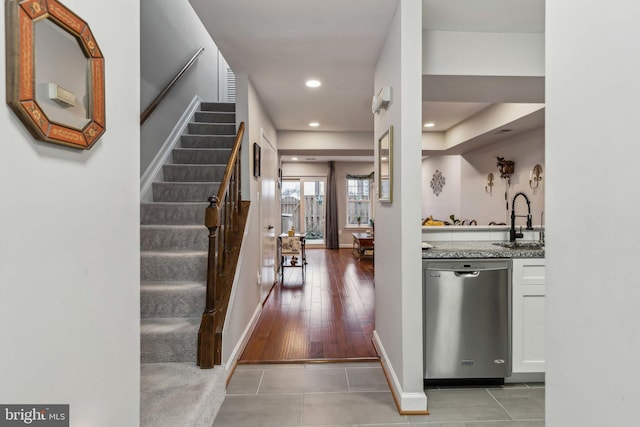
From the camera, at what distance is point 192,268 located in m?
2.61

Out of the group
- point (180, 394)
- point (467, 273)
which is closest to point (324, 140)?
point (467, 273)

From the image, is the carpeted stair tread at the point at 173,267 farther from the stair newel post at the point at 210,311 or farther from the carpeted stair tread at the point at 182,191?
the carpeted stair tread at the point at 182,191

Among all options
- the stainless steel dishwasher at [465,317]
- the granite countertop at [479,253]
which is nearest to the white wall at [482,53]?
the granite countertop at [479,253]

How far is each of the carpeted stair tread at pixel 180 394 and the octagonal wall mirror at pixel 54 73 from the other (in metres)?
1.40

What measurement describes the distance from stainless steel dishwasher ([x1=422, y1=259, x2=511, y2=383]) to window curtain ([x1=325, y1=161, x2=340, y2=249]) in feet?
24.6

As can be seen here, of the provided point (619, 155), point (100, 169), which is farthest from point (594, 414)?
point (100, 169)

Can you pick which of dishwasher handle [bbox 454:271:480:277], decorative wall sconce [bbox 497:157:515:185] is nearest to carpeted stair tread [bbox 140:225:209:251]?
dishwasher handle [bbox 454:271:480:277]

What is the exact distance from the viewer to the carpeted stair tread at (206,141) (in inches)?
158

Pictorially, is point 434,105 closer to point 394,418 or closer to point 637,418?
point 394,418

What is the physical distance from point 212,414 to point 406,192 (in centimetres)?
176

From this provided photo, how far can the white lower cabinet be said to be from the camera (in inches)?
90.2

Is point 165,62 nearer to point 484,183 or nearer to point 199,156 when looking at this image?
point 199,156

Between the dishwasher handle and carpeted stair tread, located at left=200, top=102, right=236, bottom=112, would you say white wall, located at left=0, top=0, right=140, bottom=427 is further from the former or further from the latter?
carpeted stair tread, located at left=200, top=102, right=236, bottom=112

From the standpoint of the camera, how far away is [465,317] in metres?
2.26
